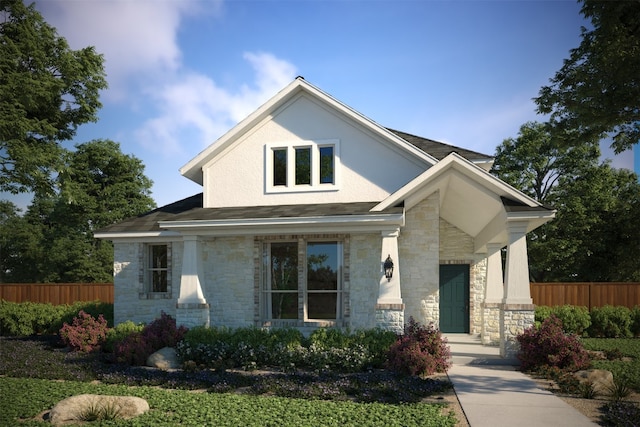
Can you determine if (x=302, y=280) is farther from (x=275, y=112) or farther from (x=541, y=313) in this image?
(x=541, y=313)

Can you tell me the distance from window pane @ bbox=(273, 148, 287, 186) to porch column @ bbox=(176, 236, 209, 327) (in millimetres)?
2909

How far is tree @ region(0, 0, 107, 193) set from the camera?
15.7 meters

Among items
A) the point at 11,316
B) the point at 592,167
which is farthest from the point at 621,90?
the point at 11,316

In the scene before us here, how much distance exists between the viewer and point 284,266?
13.3 metres

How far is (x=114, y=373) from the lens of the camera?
33.5 feet

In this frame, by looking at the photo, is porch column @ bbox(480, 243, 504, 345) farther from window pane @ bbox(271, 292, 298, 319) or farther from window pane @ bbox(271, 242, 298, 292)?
window pane @ bbox(271, 242, 298, 292)

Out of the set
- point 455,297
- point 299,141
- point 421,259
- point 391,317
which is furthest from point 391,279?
point 455,297

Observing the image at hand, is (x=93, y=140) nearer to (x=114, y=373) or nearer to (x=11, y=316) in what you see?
(x=11, y=316)

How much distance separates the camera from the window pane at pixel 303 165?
44.4 feet

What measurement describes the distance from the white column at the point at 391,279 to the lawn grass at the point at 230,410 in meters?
3.89

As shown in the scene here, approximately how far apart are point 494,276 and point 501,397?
7201mm

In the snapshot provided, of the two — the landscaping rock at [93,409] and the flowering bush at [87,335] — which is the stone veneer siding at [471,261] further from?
the landscaping rock at [93,409]

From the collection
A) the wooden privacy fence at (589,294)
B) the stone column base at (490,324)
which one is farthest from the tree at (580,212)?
the stone column base at (490,324)

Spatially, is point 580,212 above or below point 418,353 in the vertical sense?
above
